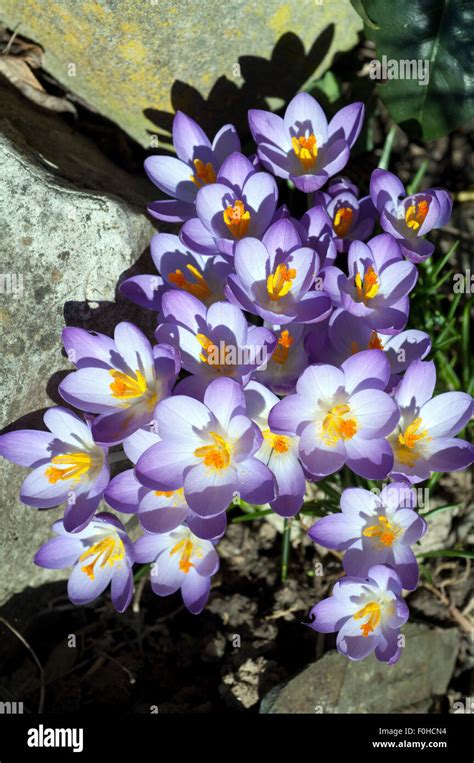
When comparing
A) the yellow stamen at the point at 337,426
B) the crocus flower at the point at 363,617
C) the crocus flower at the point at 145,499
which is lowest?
the crocus flower at the point at 363,617

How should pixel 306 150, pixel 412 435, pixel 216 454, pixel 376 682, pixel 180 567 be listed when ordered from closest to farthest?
pixel 216 454, pixel 412 435, pixel 180 567, pixel 306 150, pixel 376 682

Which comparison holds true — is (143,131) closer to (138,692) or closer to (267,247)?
(267,247)

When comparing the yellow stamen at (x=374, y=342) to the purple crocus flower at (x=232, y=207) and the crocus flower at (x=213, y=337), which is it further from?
the purple crocus flower at (x=232, y=207)

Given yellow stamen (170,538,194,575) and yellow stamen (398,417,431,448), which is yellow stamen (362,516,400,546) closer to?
yellow stamen (398,417,431,448)

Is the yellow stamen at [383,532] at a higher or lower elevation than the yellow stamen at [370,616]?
higher

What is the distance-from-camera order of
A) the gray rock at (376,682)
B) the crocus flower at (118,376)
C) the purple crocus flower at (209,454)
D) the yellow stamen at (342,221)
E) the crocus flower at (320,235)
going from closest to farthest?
the purple crocus flower at (209,454), the crocus flower at (118,376), the crocus flower at (320,235), the yellow stamen at (342,221), the gray rock at (376,682)

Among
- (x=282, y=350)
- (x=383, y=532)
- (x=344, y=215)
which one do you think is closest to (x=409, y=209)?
(x=344, y=215)

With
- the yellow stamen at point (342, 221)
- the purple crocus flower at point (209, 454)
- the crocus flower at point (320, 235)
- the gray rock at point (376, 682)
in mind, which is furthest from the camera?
the gray rock at point (376, 682)

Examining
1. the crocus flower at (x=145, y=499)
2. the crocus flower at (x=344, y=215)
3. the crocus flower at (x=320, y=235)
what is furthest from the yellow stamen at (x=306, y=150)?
the crocus flower at (x=145, y=499)

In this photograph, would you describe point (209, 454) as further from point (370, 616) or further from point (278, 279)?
point (370, 616)
